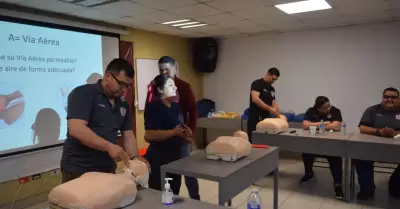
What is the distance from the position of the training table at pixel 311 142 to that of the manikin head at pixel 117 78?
2.40 metres

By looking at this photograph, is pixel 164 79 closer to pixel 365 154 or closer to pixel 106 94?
pixel 106 94

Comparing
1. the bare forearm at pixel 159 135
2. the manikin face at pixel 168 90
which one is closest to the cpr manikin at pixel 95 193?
the bare forearm at pixel 159 135

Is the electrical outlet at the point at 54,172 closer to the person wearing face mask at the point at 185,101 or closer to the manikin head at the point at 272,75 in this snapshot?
the person wearing face mask at the point at 185,101

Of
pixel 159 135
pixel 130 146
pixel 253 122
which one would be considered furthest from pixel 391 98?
pixel 130 146

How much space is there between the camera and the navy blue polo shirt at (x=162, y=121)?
7.46 feet

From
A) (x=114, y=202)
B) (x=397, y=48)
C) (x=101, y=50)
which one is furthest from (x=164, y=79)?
(x=397, y=48)

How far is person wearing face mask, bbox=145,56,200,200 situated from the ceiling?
1.14 m

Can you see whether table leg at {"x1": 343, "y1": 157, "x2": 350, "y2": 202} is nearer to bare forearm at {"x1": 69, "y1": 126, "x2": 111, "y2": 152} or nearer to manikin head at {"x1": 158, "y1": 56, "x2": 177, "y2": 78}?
manikin head at {"x1": 158, "y1": 56, "x2": 177, "y2": 78}

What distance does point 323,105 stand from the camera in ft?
12.2

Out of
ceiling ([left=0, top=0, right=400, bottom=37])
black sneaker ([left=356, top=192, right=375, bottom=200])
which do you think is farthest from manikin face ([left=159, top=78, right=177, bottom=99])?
black sneaker ([left=356, top=192, right=375, bottom=200])

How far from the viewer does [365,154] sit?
318 cm

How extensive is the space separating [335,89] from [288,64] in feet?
3.05

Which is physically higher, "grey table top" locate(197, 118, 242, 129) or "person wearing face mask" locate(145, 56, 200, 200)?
"person wearing face mask" locate(145, 56, 200, 200)

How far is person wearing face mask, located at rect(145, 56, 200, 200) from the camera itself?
2396mm
